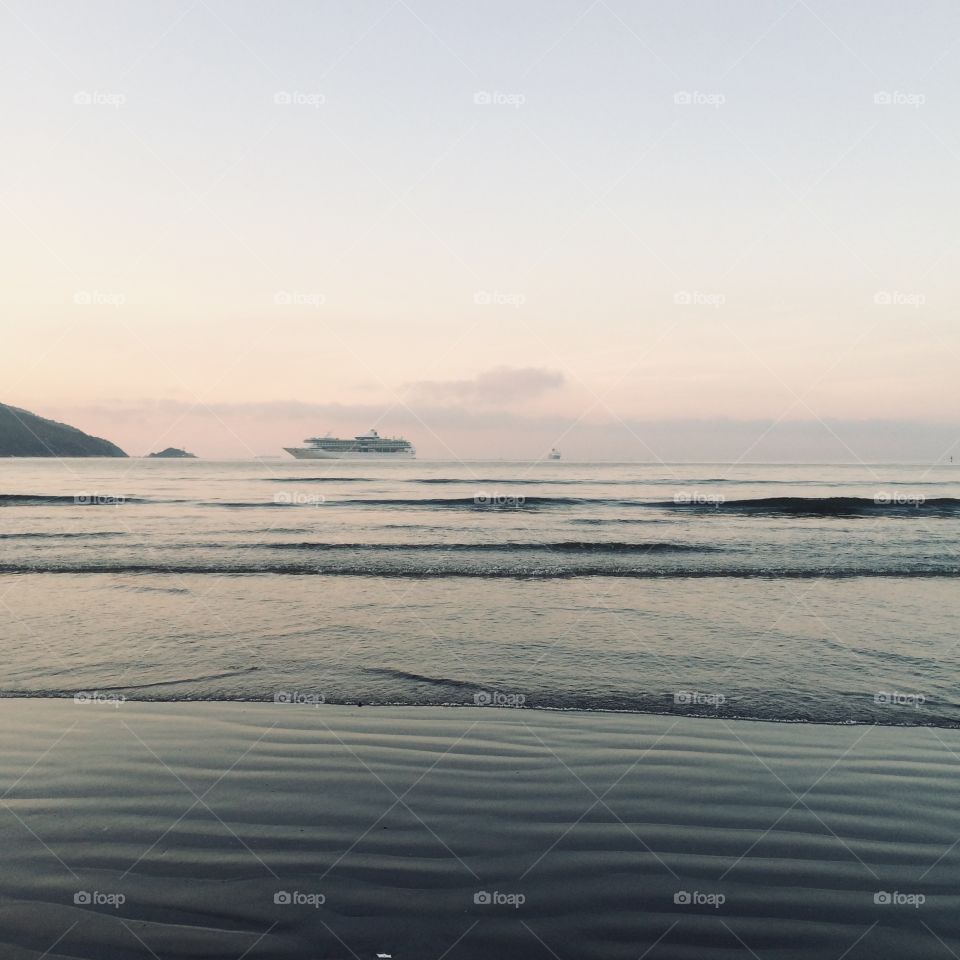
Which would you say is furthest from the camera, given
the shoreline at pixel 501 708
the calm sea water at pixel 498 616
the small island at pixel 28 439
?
the small island at pixel 28 439

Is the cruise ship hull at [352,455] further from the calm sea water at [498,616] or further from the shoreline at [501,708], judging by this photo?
the shoreline at [501,708]

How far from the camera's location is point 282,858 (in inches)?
166

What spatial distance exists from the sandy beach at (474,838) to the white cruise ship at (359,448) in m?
145

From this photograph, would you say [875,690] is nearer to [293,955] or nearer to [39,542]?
[293,955]

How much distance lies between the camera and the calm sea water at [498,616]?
797cm

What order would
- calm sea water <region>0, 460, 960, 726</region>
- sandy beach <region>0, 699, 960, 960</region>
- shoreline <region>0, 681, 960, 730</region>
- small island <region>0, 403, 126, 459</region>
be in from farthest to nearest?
small island <region>0, 403, 126, 459</region>
calm sea water <region>0, 460, 960, 726</region>
shoreline <region>0, 681, 960, 730</region>
sandy beach <region>0, 699, 960, 960</region>

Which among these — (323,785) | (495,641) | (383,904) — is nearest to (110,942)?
(383,904)

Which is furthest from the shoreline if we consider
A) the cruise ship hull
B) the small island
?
the small island

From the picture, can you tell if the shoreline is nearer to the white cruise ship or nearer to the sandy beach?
the sandy beach

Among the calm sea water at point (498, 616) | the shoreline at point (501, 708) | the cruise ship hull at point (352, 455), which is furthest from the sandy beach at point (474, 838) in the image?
the cruise ship hull at point (352, 455)

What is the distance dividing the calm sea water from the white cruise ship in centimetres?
12316

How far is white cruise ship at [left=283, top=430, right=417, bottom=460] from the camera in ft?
498

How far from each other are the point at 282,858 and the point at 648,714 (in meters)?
4.20

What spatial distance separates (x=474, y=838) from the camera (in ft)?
14.7
